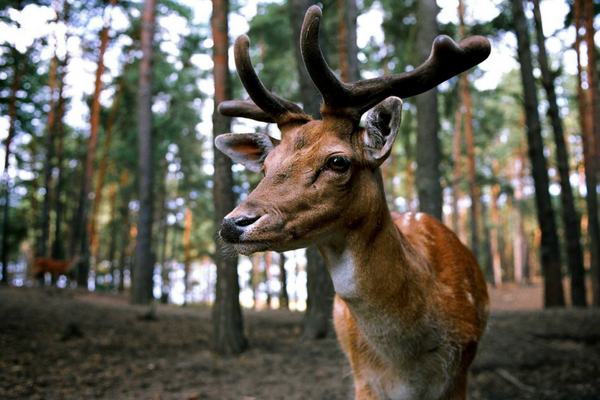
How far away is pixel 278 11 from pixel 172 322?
10616mm

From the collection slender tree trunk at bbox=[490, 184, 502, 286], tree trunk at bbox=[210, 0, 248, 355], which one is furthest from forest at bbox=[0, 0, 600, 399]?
slender tree trunk at bbox=[490, 184, 502, 286]

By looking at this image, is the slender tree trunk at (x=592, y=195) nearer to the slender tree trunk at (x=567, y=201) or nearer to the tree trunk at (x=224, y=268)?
A: the slender tree trunk at (x=567, y=201)

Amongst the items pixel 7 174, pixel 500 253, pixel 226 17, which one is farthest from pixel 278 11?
pixel 500 253

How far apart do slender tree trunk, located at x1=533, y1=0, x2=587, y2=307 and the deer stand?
991cm

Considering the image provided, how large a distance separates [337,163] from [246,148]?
979mm

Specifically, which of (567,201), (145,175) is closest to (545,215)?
(567,201)

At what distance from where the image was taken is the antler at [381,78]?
2.73 metres

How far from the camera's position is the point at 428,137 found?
8.52m

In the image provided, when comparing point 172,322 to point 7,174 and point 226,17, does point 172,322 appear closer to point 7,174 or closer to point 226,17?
point 226,17

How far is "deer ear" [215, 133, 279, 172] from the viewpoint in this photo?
3311 mm

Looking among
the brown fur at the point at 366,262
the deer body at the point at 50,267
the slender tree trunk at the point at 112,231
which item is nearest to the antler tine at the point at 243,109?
the brown fur at the point at 366,262

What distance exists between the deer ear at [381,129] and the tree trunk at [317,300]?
578 centimetres

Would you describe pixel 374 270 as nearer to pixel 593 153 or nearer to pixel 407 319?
pixel 407 319

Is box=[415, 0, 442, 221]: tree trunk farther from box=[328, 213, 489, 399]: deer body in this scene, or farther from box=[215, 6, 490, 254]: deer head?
box=[215, 6, 490, 254]: deer head
